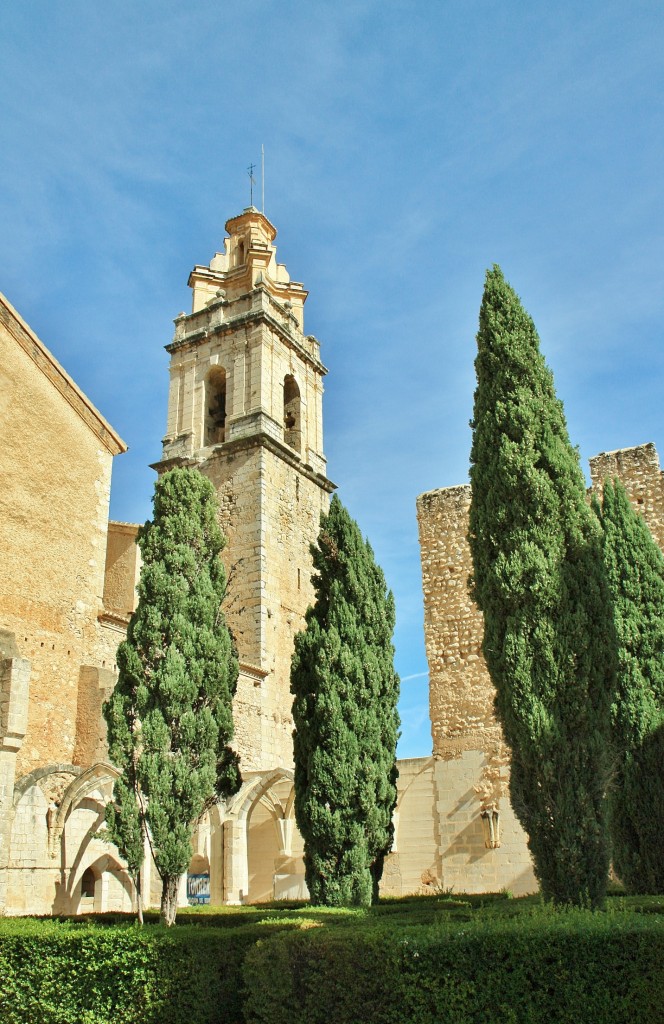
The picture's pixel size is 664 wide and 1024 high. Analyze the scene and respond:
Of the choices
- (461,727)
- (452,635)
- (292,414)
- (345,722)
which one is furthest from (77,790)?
(292,414)

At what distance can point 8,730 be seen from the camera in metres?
10.2

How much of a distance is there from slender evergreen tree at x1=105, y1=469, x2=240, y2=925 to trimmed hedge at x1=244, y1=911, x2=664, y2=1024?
3373mm

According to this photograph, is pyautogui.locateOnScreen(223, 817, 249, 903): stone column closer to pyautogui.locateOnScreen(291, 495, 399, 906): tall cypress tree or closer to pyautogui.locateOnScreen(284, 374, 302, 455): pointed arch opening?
pyautogui.locateOnScreen(291, 495, 399, 906): tall cypress tree

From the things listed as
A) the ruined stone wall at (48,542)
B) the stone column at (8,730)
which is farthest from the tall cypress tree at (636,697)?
the ruined stone wall at (48,542)

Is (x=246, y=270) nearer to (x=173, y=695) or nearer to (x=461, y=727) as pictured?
(x=461, y=727)

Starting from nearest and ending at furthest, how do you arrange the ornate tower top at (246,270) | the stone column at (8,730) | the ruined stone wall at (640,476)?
1. the stone column at (8,730)
2. the ruined stone wall at (640,476)
3. the ornate tower top at (246,270)

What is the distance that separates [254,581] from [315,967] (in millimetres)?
15272

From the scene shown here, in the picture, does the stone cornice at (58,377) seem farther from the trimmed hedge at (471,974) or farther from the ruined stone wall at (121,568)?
the trimmed hedge at (471,974)

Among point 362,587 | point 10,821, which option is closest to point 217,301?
point 362,587

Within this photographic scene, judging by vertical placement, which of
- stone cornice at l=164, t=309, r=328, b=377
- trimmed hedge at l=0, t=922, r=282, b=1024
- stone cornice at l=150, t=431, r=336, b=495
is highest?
stone cornice at l=164, t=309, r=328, b=377

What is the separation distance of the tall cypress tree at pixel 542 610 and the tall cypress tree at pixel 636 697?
2.66m

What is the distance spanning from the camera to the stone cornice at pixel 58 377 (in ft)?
46.8

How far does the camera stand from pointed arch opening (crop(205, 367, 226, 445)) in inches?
961

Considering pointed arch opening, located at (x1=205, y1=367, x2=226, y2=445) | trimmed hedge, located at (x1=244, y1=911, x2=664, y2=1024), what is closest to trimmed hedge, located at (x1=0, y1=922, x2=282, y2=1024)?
trimmed hedge, located at (x1=244, y1=911, x2=664, y2=1024)
